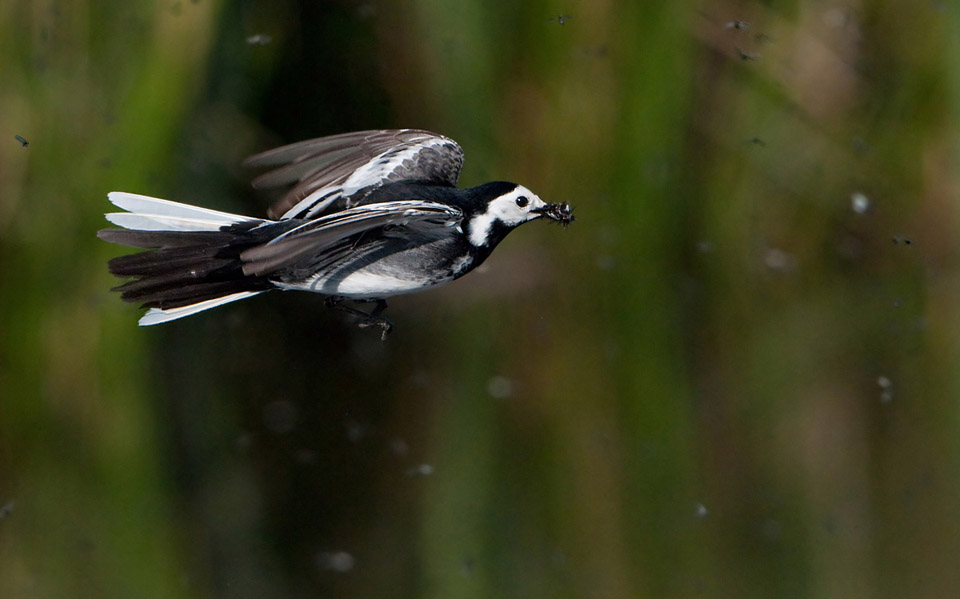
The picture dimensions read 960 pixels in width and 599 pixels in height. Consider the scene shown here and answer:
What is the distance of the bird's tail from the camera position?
2703 millimetres

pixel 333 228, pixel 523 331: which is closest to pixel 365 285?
pixel 333 228

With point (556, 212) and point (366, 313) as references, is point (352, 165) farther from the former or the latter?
point (556, 212)

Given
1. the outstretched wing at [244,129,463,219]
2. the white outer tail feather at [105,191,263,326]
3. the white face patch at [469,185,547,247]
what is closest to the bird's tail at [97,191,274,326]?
the white outer tail feather at [105,191,263,326]

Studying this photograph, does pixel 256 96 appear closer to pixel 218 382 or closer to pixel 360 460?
pixel 218 382

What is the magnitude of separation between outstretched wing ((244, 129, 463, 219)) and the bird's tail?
37cm

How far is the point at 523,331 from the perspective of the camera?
5.28 meters

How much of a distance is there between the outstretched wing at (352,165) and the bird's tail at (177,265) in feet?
1.20

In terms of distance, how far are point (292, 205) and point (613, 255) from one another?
246 cm

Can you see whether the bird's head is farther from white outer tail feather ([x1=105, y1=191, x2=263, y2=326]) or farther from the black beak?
white outer tail feather ([x1=105, y1=191, x2=263, y2=326])

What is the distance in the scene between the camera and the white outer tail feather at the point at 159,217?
2.74m

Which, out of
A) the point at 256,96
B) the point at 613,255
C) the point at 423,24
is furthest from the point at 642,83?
the point at 256,96

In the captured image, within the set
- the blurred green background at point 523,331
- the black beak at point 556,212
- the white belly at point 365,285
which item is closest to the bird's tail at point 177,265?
the white belly at point 365,285

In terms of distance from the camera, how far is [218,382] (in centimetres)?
478

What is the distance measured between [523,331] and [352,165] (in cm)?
217
